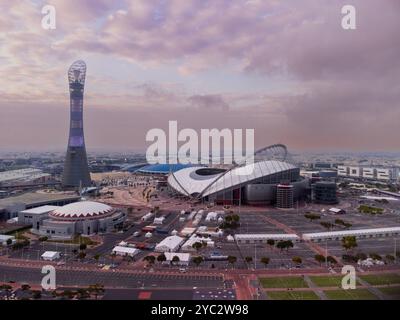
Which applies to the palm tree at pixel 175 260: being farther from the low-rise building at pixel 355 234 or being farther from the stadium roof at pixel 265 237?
the low-rise building at pixel 355 234

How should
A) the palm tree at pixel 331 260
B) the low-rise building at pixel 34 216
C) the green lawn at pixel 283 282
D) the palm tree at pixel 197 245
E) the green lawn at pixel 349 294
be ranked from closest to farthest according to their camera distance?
the green lawn at pixel 349 294 → the green lawn at pixel 283 282 → the palm tree at pixel 331 260 → the palm tree at pixel 197 245 → the low-rise building at pixel 34 216

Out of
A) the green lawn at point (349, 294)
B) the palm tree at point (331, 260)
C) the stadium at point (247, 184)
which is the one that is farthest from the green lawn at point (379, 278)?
the stadium at point (247, 184)

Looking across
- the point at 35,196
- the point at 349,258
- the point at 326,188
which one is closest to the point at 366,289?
the point at 349,258

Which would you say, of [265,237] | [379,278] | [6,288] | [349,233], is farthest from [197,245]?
[349,233]

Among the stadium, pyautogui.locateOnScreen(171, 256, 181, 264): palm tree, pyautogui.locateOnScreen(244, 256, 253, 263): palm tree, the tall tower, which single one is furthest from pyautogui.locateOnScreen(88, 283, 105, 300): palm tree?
the tall tower

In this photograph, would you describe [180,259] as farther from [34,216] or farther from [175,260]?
[34,216]

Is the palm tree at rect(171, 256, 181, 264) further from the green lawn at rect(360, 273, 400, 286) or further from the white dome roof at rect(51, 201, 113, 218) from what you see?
the white dome roof at rect(51, 201, 113, 218)
